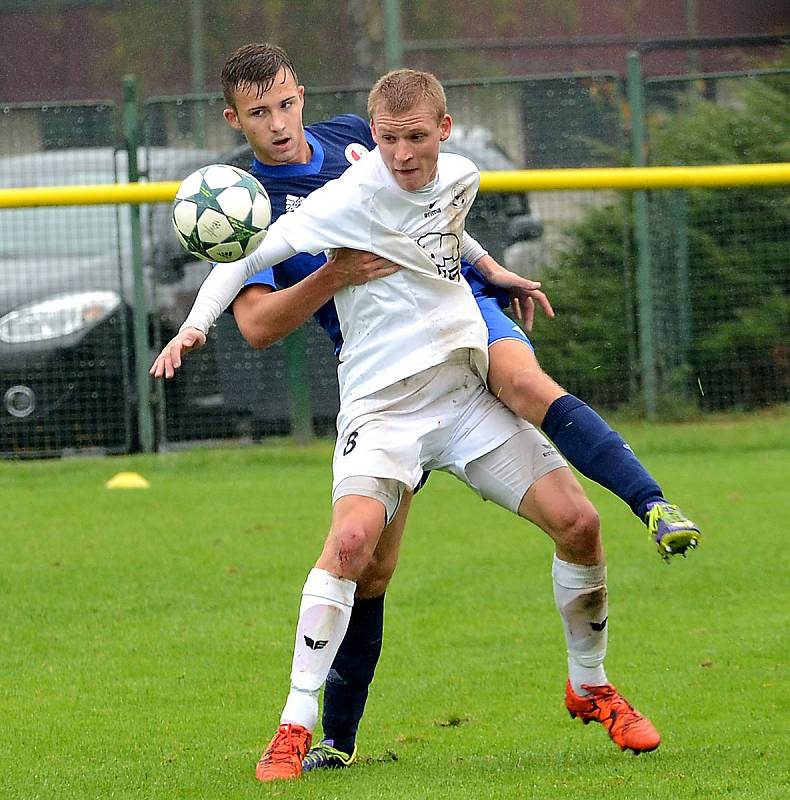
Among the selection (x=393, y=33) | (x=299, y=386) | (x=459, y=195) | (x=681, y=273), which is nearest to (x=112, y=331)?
(x=299, y=386)

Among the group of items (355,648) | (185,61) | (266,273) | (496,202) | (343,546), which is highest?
(185,61)

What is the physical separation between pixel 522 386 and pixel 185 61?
8.72 meters

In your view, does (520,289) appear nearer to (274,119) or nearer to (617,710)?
(274,119)

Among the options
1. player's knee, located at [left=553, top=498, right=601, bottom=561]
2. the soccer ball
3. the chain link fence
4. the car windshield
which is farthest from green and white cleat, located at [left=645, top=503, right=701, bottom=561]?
the car windshield

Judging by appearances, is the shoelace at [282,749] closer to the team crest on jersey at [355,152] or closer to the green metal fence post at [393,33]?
the team crest on jersey at [355,152]

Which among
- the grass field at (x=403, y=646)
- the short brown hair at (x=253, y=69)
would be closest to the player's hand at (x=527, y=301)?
the short brown hair at (x=253, y=69)

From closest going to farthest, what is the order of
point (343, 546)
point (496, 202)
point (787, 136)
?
point (343, 546), point (496, 202), point (787, 136)

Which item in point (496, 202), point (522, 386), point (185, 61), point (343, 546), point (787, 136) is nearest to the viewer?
point (343, 546)

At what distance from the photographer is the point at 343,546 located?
4.16m

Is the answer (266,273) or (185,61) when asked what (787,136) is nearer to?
(185,61)

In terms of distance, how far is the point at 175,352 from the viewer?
13.7ft

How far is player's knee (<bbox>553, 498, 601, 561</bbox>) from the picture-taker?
4.37 metres

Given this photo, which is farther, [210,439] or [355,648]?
[210,439]

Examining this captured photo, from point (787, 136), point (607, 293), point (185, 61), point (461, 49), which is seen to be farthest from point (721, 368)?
point (185, 61)
